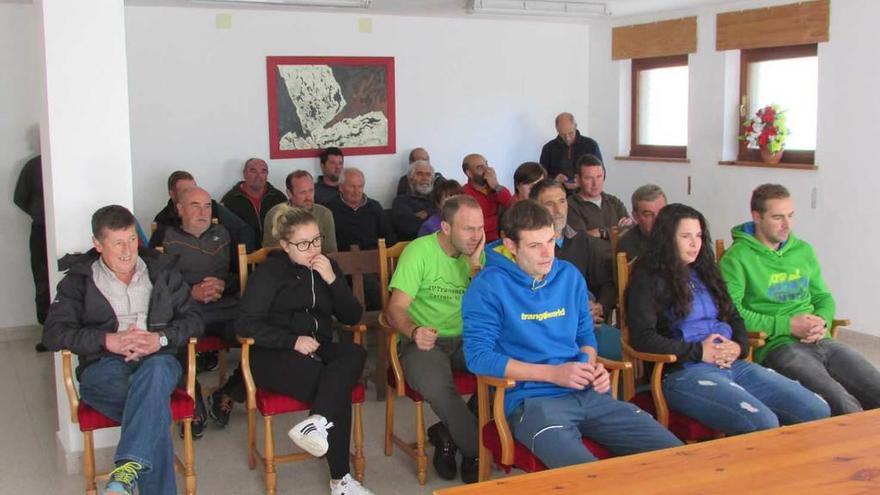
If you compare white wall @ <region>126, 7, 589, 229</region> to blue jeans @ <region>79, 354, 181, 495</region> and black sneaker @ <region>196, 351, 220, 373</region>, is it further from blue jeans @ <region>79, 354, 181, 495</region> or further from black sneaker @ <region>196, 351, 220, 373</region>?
blue jeans @ <region>79, 354, 181, 495</region>

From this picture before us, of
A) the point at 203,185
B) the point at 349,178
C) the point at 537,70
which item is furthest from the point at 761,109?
the point at 203,185

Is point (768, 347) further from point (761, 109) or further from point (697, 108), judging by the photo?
point (697, 108)

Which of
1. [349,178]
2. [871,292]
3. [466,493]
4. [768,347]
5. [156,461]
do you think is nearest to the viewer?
[466,493]

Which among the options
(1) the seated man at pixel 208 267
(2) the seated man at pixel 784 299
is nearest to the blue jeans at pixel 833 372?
(2) the seated man at pixel 784 299

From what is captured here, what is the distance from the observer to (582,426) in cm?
305

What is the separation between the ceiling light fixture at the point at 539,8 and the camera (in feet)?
23.9

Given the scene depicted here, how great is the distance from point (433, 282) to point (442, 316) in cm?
16

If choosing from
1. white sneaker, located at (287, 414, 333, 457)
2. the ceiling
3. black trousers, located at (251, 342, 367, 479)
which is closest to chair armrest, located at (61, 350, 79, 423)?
black trousers, located at (251, 342, 367, 479)

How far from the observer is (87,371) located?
11.4 feet

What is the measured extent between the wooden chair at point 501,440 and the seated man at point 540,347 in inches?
1.2

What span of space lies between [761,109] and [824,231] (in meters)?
1.17

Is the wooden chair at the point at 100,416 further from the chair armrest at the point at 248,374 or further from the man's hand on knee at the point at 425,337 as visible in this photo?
the man's hand on knee at the point at 425,337

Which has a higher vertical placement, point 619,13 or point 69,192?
point 619,13

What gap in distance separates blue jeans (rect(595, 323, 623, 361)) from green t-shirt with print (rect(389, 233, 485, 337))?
0.62 metres
